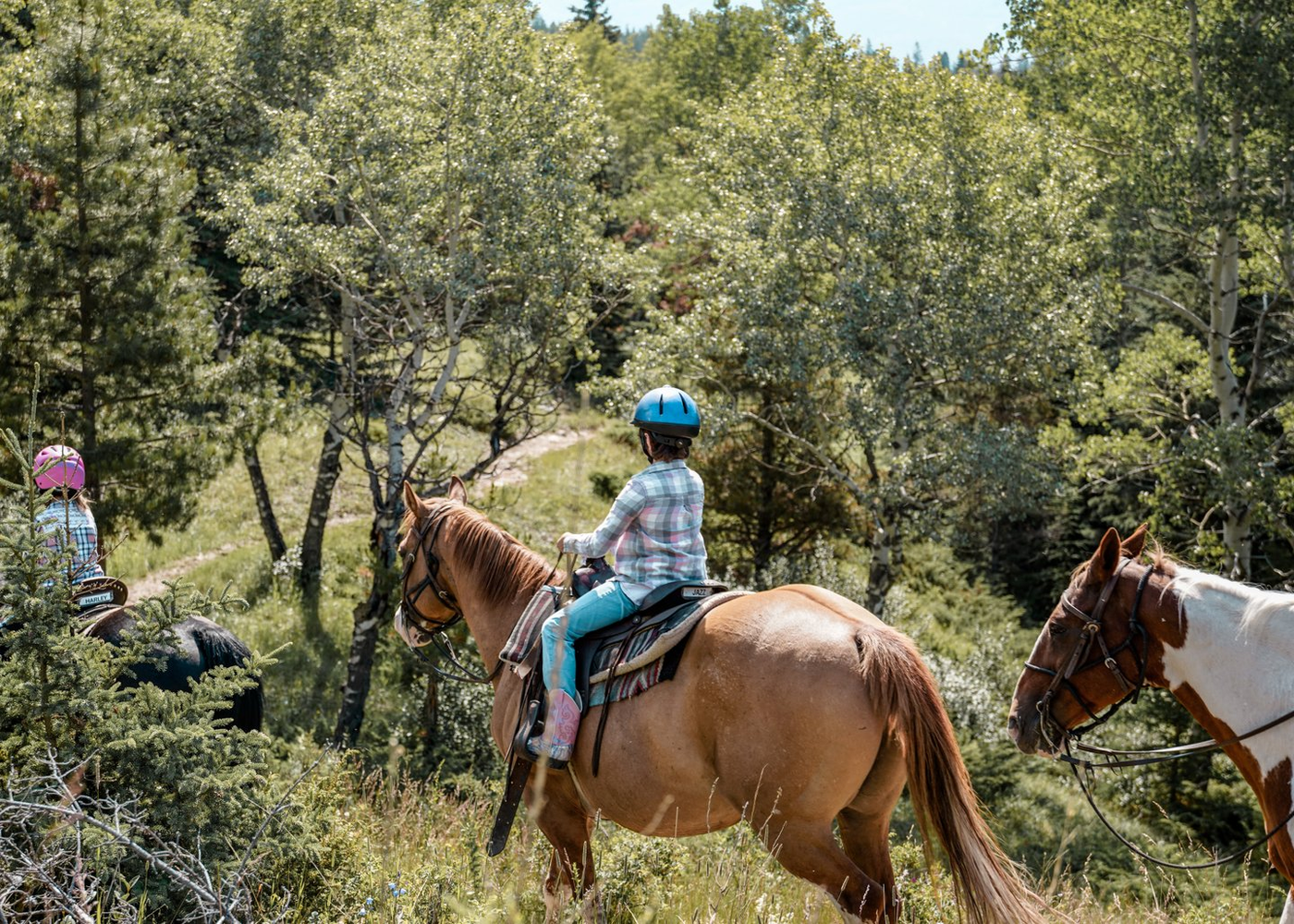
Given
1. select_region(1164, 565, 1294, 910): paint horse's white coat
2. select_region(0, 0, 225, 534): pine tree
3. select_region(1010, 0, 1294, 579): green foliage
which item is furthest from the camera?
select_region(1010, 0, 1294, 579): green foliage

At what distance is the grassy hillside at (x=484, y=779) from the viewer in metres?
5.04

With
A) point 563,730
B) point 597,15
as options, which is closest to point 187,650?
point 563,730

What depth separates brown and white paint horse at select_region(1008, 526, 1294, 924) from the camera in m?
4.56

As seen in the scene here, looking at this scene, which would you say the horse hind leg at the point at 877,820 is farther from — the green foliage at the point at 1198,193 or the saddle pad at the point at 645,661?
the green foliage at the point at 1198,193

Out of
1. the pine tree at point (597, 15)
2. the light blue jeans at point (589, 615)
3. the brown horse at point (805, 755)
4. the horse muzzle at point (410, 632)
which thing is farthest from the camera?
the pine tree at point (597, 15)

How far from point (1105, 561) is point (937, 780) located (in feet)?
4.42

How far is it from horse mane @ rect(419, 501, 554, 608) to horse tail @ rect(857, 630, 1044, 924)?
2.46 m

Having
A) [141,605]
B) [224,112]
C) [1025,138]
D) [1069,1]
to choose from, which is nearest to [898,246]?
[1025,138]

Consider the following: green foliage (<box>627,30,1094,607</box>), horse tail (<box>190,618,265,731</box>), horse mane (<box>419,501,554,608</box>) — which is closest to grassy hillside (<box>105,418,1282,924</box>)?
horse tail (<box>190,618,265,731</box>)

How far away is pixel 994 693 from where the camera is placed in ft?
57.5

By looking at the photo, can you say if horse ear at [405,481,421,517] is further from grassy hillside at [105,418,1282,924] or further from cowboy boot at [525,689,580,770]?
cowboy boot at [525,689,580,770]

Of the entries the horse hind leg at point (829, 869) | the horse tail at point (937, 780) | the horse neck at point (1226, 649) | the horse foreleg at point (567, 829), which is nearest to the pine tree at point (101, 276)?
the horse foreleg at point (567, 829)

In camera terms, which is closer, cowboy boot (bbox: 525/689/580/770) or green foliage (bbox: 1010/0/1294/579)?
cowboy boot (bbox: 525/689/580/770)

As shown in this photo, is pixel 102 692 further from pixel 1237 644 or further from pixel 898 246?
pixel 898 246
